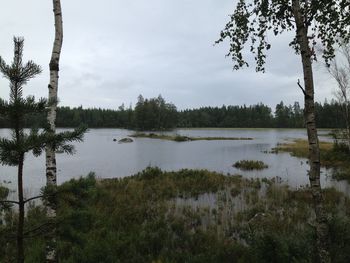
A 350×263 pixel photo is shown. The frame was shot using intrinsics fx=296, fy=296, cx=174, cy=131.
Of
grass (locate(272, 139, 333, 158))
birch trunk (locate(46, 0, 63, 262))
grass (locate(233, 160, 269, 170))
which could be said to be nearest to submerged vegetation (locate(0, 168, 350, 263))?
birch trunk (locate(46, 0, 63, 262))

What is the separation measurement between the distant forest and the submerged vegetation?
10380 centimetres

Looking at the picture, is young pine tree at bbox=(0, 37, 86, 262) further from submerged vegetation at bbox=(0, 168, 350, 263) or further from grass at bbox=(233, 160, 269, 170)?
grass at bbox=(233, 160, 269, 170)

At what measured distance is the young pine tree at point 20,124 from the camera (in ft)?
11.1

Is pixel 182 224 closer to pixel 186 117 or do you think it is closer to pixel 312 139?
pixel 312 139

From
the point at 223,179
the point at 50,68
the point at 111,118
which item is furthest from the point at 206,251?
the point at 111,118

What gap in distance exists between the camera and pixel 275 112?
18175cm

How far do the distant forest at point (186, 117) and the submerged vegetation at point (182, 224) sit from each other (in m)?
104

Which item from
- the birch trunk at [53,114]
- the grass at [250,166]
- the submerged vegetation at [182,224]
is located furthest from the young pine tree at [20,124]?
the grass at [250,166]

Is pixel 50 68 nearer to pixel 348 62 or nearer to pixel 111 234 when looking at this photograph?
pixel 111 234

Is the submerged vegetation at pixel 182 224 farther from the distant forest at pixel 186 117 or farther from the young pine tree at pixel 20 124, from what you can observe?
the distant forest at pixel 186 117

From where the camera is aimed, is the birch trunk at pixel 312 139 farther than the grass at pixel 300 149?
No

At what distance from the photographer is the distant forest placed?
11881 cm

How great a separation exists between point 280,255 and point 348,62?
22.6 m

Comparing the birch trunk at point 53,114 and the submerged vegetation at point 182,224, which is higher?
the birch trunk at point 53,114
